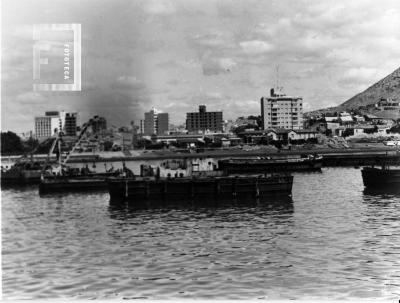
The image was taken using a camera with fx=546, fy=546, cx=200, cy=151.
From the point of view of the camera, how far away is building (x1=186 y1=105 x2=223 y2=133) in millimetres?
83875

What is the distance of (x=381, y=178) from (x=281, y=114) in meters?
48.6

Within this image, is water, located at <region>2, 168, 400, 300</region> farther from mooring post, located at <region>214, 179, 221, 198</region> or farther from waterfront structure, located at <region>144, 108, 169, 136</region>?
waterfront structure, located at <region>144, 108, 169, 136</region>

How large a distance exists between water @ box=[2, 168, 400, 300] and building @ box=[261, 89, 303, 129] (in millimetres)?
52731

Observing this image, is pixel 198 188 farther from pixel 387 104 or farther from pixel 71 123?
pixel 387 104

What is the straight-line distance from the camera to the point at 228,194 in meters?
21.4

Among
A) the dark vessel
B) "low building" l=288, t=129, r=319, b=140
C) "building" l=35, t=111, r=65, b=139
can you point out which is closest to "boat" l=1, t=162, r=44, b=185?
"building" l=35, t=111, r=65, b=139

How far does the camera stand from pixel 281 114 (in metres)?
71.9

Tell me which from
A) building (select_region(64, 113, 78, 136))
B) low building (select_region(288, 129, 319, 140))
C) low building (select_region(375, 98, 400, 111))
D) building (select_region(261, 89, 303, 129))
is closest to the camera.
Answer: building (select_region(64, 113, 78, 136))

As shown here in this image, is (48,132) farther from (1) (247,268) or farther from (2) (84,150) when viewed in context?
(1) (247,268)

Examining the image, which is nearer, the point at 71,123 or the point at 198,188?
the point at 198,188

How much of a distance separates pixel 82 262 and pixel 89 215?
296 inches

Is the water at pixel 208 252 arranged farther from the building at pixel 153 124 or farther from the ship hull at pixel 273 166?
the building at pixel 153 124

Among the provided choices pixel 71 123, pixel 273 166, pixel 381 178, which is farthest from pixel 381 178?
pixel 71 123

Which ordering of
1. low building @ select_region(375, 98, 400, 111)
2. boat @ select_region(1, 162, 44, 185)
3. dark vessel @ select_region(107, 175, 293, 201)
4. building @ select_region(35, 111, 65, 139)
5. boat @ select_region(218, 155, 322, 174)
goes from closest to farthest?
1. dark vessel @ select_region(107, 175, 293, 201)
2. boat @ select_region(1, 162, 44, 185)
3. boat @ select_region(218, 155, 322, 174)
4. building @ select_region(35, 111, 65, 139)
5. low building @ select_region(375, 98, 400, 111)
